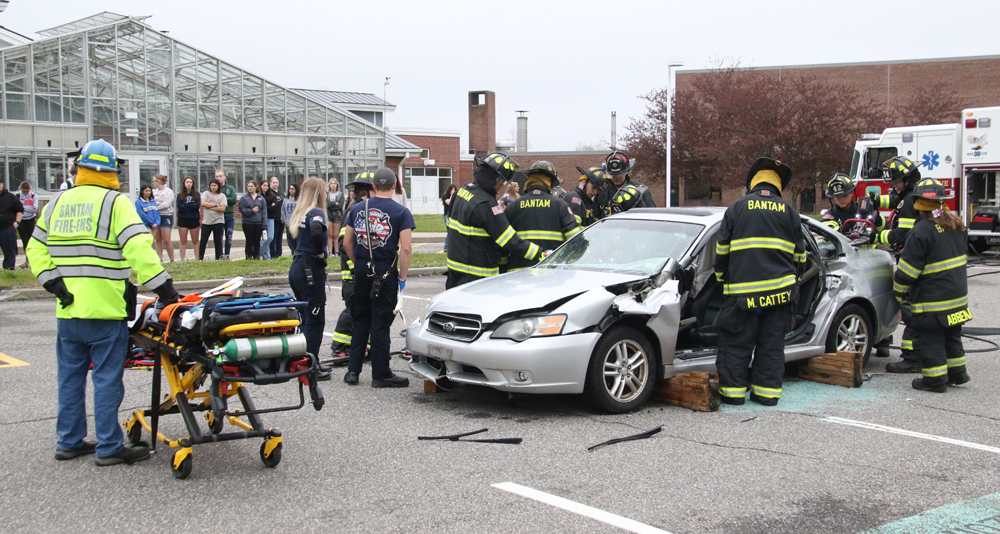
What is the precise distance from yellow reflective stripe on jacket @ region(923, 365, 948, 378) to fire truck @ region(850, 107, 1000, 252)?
46.1ft

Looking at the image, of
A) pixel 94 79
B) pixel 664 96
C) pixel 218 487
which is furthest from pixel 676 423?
pixel 664 96

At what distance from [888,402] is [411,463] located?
3.95 meters

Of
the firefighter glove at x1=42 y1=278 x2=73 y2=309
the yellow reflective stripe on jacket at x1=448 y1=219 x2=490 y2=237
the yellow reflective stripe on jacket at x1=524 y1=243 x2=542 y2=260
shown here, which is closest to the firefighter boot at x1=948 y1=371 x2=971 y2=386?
the yellow reflective stripe on jacket at x1=524 y1=243 x2=542 y2=260

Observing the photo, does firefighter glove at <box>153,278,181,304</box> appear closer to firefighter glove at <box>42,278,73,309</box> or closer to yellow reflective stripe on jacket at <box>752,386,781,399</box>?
firefighter glove at <box>42,278,73,309</box>

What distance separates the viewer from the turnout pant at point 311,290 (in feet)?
24.1

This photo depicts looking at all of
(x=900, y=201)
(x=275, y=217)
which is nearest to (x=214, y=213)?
(x=275, y=217)

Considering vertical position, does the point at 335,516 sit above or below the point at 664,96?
below

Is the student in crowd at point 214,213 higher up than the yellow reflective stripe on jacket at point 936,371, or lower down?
higher up

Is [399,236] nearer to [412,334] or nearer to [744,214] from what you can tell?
[412,334]

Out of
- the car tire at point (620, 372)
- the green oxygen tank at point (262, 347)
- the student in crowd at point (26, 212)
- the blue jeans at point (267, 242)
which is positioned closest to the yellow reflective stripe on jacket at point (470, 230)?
the car tire at point (620, 372)

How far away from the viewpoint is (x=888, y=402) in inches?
258

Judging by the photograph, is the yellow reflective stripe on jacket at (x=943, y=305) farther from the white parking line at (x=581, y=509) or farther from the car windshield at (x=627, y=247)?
the white parking line at (x=581, y=509)

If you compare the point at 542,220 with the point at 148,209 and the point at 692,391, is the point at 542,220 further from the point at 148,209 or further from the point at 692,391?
the point at 148,209

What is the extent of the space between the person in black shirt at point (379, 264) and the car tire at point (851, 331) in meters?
3.74
